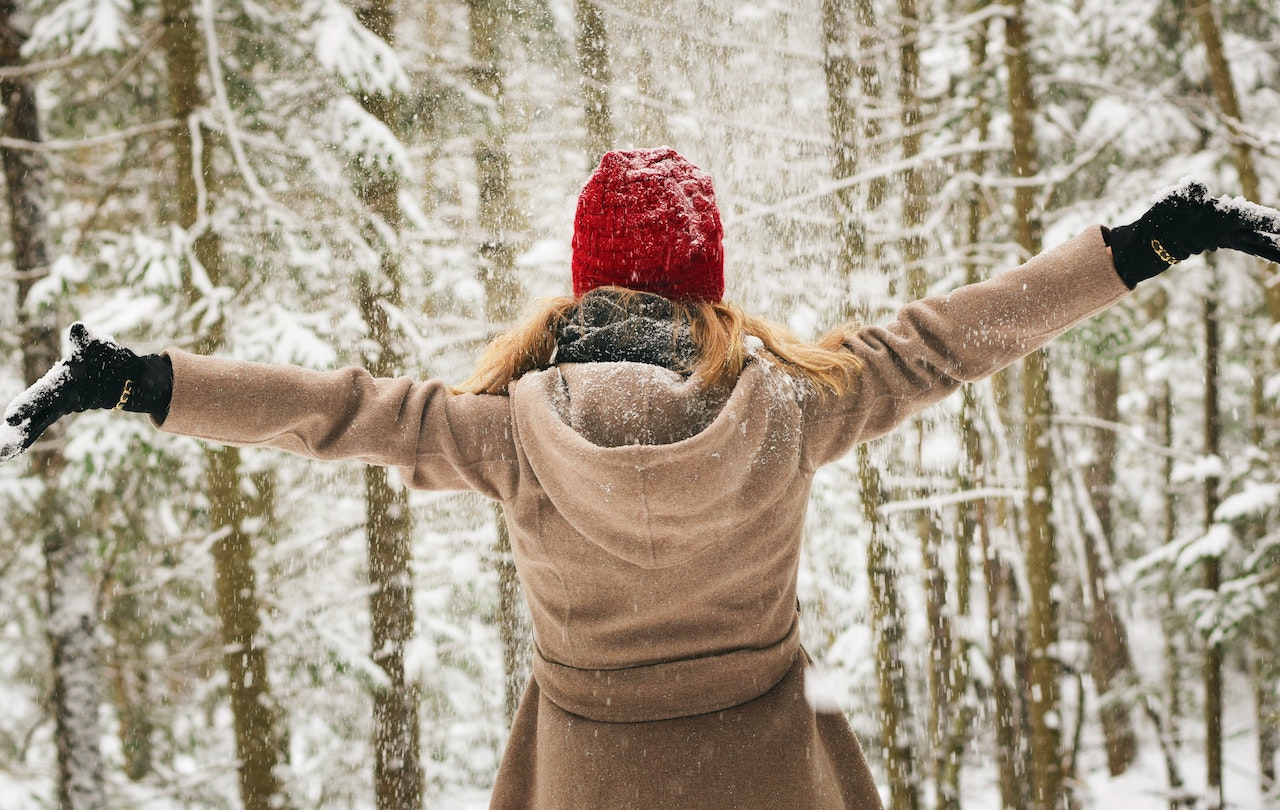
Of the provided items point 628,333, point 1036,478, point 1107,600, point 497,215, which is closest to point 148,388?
point 628,333

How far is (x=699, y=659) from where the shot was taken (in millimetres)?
1627

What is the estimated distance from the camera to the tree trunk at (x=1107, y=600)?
11266mm

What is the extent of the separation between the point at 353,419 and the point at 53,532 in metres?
5.57

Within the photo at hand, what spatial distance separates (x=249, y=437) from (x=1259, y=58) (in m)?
8.64

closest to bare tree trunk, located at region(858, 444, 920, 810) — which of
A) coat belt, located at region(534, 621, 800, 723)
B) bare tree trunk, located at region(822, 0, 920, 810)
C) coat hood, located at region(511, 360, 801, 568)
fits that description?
bare tree trunk, located at region(822, 0, 920, 810)

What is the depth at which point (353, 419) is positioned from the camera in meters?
Result: 1.48

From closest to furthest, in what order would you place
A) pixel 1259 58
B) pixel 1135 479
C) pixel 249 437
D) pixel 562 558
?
pixel 249 437 → pixel 562 558 → pixel 1259 58 → pixel 1135 479

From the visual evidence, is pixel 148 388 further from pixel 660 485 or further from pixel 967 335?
pixel 967 335

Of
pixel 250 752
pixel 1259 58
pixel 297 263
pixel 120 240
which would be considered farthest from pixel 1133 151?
pixel 250 752

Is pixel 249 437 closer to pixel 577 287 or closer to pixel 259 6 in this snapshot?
pixel 577 287

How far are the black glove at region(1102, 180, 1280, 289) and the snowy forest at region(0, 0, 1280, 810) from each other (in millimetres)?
Result: 3714

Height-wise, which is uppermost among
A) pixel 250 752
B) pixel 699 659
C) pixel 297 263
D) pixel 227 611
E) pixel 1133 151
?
pixel 1133 151

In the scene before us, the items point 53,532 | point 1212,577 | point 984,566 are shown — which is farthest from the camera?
point 1212,577

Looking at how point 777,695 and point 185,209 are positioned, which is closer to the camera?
point 777,695
